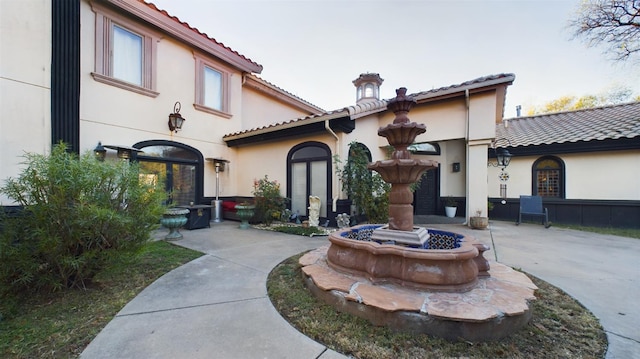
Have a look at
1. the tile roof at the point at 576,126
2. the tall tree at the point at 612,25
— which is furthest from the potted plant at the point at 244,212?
Answer: the tall tree at the point at 612,25

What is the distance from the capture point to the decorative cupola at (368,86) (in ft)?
32.1

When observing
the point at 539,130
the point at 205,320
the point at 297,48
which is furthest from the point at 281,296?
the point at 539,130

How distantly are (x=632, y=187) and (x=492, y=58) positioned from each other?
561cm

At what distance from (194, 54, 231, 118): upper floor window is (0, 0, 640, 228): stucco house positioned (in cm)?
3

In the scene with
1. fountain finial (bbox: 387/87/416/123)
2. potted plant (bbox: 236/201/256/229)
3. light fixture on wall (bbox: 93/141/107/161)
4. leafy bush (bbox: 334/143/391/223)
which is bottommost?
potted plant (bbox: 236/201/256/229)

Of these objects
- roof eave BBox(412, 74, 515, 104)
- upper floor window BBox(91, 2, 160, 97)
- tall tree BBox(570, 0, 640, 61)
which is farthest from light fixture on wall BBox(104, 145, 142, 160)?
tall tree BBox(570, 0, 640, 61)

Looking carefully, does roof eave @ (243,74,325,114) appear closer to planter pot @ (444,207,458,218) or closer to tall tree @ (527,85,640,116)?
planter pot @ (444,207,458,218)

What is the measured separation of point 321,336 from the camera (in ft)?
6.20

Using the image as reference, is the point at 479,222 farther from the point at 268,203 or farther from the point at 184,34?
the point at 184,34

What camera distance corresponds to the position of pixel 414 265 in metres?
2.35

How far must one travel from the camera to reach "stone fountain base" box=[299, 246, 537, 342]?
1844 millimetres

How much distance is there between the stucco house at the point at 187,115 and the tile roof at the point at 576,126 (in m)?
0.52

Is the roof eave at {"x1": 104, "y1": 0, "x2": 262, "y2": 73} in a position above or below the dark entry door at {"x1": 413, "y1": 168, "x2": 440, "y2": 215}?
above

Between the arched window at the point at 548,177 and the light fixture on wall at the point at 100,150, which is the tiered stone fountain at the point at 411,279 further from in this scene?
the arched window at the point at 548,177
